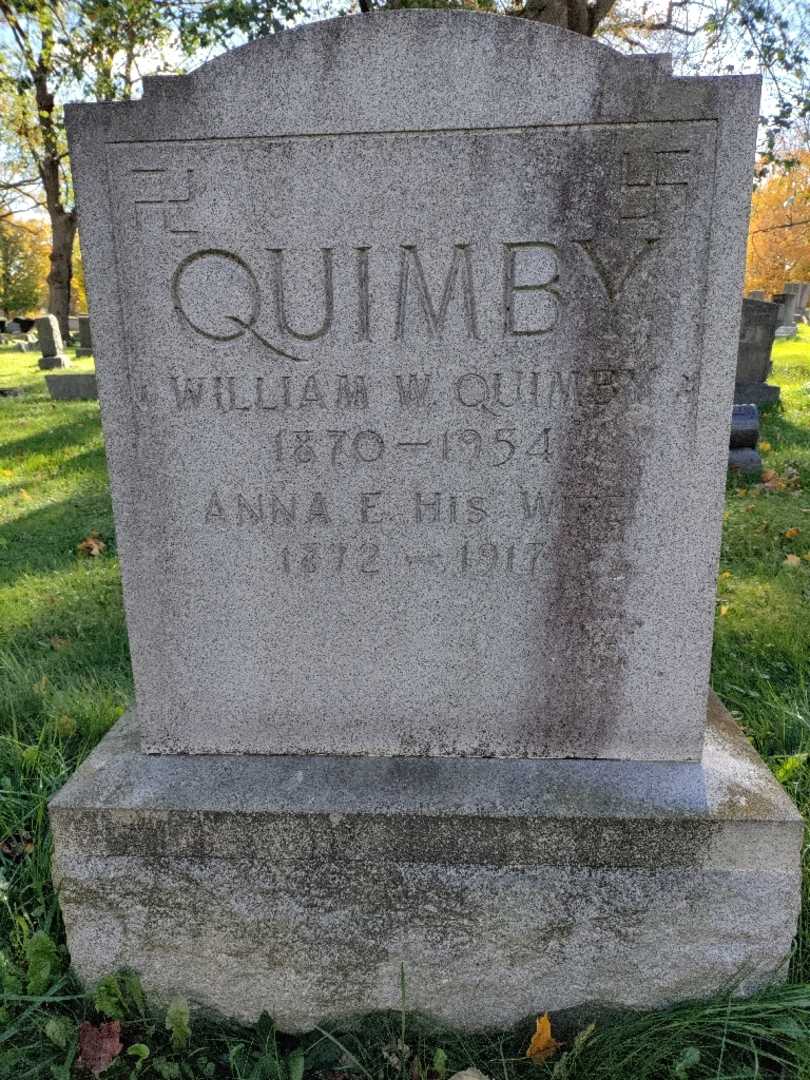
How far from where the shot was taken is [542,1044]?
76.8 inches

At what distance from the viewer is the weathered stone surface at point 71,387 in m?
12.2

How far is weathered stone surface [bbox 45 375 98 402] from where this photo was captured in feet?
40.1

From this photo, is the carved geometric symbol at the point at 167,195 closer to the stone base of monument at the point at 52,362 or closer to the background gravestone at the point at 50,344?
the background gravestone at the point at 50,344

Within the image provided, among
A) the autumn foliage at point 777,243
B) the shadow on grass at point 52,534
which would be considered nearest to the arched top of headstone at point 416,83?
the shadow on grass at point 52,534

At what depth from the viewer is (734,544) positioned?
17.2 feet

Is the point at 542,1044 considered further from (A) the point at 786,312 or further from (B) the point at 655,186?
(A) the point at 786,312

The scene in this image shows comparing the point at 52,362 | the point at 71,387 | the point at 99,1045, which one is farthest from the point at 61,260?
the point at 99,1045

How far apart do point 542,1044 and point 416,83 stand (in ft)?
7.43

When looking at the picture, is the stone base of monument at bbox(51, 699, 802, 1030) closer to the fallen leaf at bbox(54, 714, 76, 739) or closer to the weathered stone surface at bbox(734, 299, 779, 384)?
the fallen leaf at bbox(54, 714, 76, 739)

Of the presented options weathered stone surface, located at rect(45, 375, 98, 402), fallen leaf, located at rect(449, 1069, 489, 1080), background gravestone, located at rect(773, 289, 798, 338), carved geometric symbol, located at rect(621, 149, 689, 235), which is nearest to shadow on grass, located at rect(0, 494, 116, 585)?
fallen leaf, located at rect(449, 1069, 489, 1080)

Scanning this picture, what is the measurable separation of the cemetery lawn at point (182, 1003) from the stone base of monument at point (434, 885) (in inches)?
3.2

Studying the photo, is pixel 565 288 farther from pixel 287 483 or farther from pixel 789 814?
pixel 789 814

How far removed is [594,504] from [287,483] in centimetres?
76

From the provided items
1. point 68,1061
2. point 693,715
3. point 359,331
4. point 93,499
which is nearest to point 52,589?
point 93,499
